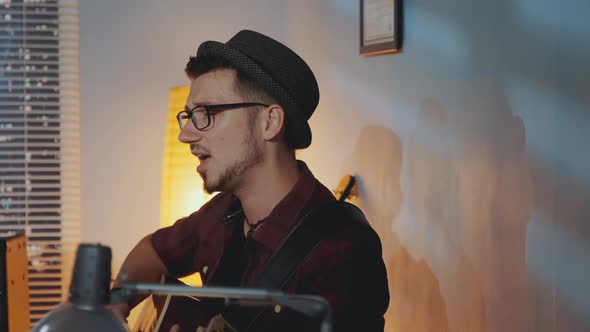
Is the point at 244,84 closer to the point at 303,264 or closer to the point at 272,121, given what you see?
the point at 272,121

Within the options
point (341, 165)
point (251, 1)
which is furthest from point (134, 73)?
point (341, 165)

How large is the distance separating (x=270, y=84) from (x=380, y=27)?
970 mm

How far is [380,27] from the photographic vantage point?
2723mm

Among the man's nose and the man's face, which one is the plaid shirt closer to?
the man's face

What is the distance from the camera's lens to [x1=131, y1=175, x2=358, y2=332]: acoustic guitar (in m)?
1.65

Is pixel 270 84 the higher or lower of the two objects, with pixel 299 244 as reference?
higher

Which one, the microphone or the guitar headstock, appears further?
the guitar headstock

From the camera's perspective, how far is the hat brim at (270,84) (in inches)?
72.4

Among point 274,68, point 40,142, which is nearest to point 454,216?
point 274,68

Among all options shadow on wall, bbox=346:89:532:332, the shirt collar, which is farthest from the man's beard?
shadow on wall, bbox=346:89:532:332

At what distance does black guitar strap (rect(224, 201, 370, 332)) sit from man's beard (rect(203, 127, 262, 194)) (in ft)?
0.56

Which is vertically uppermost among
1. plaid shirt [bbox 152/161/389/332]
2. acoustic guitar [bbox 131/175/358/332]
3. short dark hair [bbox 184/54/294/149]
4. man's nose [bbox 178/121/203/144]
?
short dark hair [bbox 184/54/294/149]

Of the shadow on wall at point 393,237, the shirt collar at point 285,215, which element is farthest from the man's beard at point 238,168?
the shadow on wall at point 393,237

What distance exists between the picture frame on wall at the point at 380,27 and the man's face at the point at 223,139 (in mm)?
877
